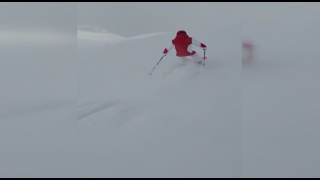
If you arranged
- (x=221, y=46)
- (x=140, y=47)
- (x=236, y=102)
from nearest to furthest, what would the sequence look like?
(x=236, y=102) → (x=221, y=46) → (x=140, y=47)

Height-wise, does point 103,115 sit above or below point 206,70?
below

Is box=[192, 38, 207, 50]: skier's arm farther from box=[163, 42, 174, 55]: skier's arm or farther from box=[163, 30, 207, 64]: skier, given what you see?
box=[163, 42, 174, 55]: skier's arm

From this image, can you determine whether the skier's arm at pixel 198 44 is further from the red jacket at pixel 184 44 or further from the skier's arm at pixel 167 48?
the skier's arm at pixel 167 48

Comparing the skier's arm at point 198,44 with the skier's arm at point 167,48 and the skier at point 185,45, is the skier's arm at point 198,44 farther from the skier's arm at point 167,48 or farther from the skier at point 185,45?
the skier's arm at point 167,48

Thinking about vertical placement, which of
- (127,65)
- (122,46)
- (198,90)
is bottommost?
(198,90)

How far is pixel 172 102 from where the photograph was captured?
4.06ft

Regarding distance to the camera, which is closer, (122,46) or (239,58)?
(239,58)

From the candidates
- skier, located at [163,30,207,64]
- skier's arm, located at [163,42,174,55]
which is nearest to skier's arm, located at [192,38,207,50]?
skier, located at [163,30,207,64]

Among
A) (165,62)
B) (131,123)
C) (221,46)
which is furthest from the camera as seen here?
(165,62)

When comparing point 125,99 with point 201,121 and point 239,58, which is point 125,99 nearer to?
point 201,121

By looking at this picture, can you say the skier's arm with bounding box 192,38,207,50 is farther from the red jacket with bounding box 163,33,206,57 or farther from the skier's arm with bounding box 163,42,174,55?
the skier's arm with bounding box 163,42,174,55

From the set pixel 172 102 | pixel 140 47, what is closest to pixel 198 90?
pixel 172 102

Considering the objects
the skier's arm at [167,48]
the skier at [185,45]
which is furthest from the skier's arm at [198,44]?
the skier's arm at [167,48]

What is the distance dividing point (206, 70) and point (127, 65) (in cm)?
42
